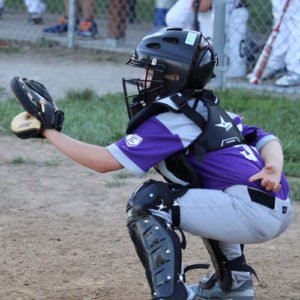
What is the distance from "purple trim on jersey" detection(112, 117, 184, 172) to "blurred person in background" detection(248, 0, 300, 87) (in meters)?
5.29

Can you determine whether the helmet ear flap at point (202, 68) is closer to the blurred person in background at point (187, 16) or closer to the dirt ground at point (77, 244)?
the dirt ground at point (77, 244)

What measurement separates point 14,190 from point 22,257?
120 cm

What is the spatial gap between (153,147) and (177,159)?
140mm

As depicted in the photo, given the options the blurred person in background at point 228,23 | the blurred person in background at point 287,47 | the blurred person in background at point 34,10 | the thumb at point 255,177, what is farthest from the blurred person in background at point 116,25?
the thumb at point 255,177

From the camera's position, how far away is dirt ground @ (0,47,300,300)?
3891 millimetres

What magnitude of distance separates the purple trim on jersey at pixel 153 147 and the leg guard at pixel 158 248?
150 millimetres

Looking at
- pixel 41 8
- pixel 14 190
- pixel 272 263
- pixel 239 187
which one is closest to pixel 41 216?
pixel 14 190

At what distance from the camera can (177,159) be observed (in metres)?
3.41

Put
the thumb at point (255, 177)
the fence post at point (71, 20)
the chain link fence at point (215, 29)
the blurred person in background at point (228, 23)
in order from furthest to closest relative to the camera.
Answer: the fence post at point (71, 20), the blurred person in background at point (228, 23), the chain link fence at point (215, 29), the thumb at point (255, 177)

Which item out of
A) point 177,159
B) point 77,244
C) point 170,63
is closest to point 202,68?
point 170,63

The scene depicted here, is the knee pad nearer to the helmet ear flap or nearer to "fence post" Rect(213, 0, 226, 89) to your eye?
the helmet ear flap

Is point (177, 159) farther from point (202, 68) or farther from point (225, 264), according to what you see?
point (225, 264)

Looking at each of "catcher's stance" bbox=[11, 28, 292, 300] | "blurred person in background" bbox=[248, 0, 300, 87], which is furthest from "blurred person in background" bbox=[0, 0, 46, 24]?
"catcher's stance" bbox=[11, 28, 292, 300]

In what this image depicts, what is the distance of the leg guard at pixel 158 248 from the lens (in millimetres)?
3254
